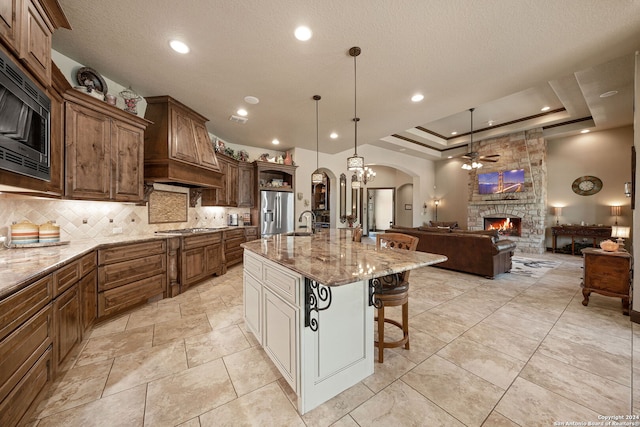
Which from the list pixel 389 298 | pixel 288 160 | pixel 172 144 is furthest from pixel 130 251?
pixel 288 160

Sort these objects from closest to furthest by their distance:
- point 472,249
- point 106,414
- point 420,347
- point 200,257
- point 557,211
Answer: point 106,414 → point 420,347 → point 200,257 → point 472,249 → point 557,211

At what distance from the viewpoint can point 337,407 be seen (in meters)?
1.47

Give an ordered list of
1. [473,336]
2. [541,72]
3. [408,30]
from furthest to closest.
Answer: [541,72] → [473,336] → [408,30]

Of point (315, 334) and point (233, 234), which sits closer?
point (315, 334)

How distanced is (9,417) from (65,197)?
76.8 inches

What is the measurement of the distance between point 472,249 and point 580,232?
4454mm

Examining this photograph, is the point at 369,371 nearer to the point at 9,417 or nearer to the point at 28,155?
the point at 9,417

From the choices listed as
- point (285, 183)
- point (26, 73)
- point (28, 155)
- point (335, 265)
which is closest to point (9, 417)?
point (28, 155)

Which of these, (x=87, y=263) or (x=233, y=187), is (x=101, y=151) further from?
(x=233, y=187)

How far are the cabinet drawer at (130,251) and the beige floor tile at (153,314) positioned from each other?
2.27 ft

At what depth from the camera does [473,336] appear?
2309mm

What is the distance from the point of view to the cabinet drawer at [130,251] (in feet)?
8.20

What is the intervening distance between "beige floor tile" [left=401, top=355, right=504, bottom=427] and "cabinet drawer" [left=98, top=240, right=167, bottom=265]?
3.11 meters

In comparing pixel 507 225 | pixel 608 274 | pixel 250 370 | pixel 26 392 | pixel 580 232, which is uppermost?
pixel 507 225
